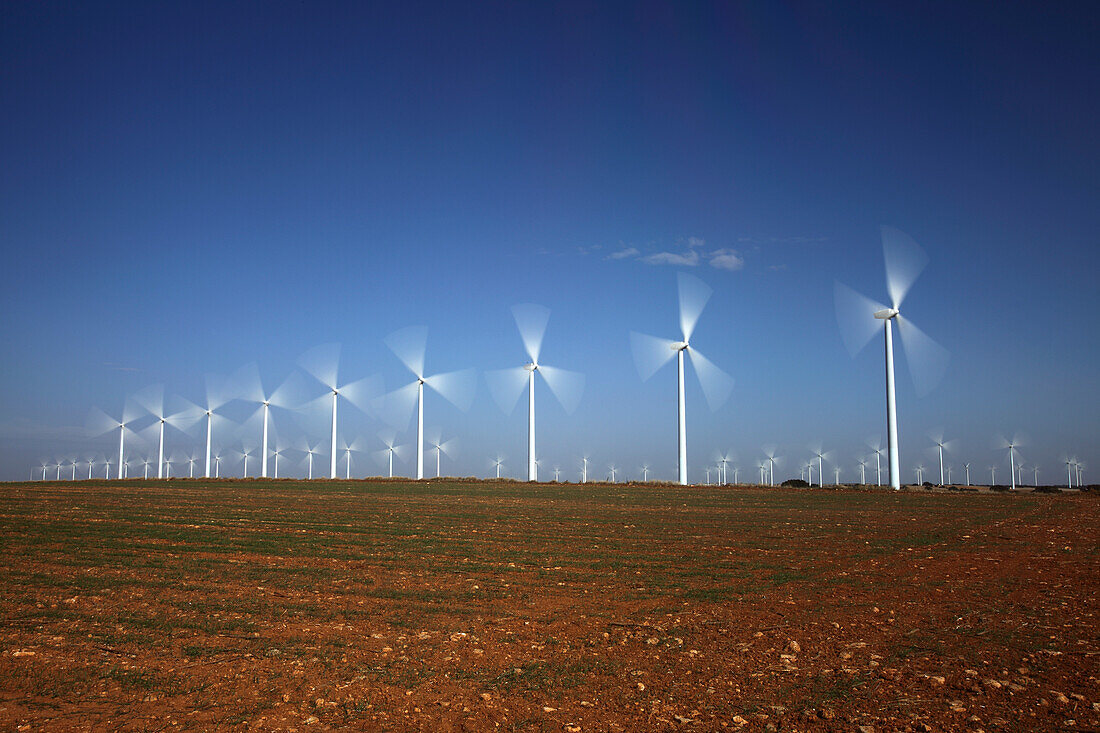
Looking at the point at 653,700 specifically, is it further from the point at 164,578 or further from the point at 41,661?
the point at 164,578

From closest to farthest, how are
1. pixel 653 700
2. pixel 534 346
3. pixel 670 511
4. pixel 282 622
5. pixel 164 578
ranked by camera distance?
pixel 653 700 → pixel 282 622 → pixel 164 578 → pixel 670 511 → pixel 534 346

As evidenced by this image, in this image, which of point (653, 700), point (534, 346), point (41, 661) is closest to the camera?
point (653, 700)

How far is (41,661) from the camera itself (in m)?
9.98

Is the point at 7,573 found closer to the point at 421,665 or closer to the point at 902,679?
the point at 421,665

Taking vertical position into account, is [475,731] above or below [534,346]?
below

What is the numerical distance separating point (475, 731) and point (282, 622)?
5906mm

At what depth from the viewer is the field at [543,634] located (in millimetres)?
8305

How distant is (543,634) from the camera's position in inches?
468

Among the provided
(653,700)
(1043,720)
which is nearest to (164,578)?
(653,700)

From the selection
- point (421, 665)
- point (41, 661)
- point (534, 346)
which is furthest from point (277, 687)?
point (534, 346)

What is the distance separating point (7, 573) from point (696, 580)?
1583 cm

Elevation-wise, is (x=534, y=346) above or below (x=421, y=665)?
above

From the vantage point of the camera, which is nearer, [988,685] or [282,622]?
[988,685]

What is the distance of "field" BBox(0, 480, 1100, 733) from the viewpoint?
8.30 m
